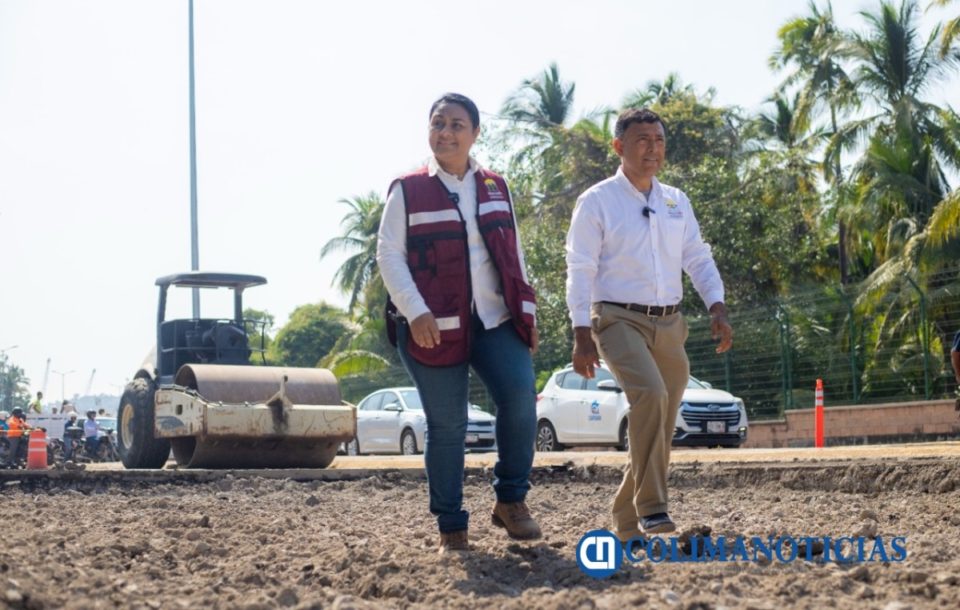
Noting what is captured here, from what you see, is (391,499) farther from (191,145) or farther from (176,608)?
(191,145)

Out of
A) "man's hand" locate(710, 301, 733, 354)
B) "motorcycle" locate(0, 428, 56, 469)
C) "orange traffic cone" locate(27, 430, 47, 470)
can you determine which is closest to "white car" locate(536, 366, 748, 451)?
"orange traffic cone" locate(27, 430, 47, 470)

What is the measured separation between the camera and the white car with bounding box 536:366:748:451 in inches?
765

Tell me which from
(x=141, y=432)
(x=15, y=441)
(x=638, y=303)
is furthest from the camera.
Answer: (x=15, y=441)

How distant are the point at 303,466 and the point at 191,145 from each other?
16.6 meters

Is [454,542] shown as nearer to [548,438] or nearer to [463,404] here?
[463,404]

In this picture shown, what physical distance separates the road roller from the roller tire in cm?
1

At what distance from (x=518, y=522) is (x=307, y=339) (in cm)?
7231

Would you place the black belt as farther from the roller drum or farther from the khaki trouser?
the roller drum

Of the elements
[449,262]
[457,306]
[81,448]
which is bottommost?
[81,448]

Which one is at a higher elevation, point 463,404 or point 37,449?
Answer: point 463,404

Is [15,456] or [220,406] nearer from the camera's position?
[220,406]

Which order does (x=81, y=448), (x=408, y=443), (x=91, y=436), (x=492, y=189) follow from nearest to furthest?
(x=492, y=189), (x=408, y=443), (x=91, y=436), (x=81, y=448)

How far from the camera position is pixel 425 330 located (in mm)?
5262

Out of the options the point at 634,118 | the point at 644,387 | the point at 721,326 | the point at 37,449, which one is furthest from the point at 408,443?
the point at 644,387
